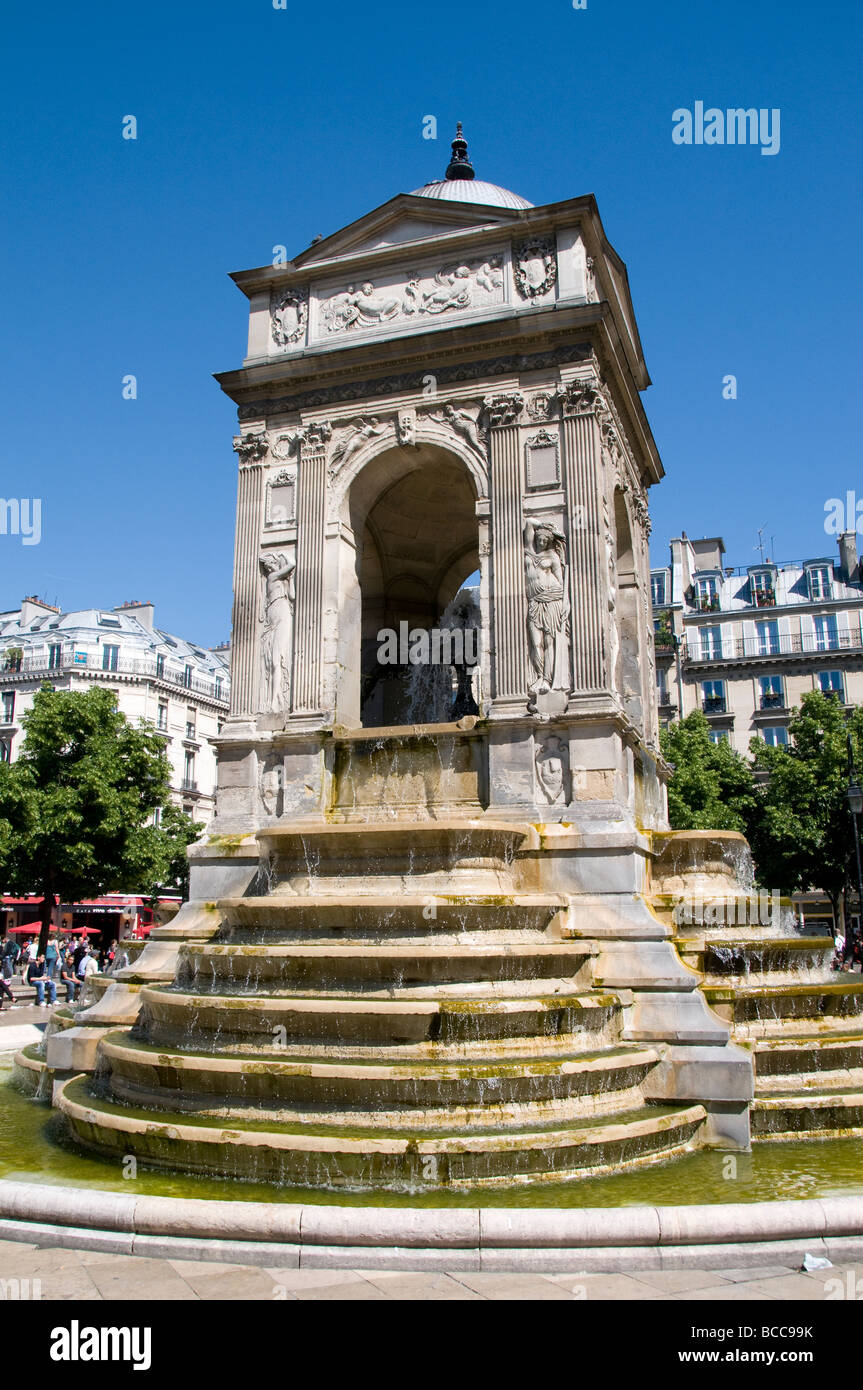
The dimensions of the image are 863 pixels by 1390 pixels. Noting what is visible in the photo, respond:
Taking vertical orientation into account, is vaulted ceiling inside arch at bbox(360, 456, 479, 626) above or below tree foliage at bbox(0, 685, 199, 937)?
above

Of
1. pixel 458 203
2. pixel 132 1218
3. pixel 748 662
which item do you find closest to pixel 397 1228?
pixel 132 1218

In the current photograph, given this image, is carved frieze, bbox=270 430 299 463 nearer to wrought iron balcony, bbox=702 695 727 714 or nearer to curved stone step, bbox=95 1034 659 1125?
curved stone step, bbox=95 1034 659 1125

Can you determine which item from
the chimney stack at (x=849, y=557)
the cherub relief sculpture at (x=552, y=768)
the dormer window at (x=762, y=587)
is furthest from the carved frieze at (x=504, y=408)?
the chimney stack at (x=849, y=557)

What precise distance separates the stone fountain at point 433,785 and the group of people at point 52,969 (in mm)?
9703

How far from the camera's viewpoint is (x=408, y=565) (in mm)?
22344

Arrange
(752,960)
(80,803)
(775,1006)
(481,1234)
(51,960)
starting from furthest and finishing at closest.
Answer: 1. (80,803)
2. (51,960)
3. (752,960)
4. (775,1006)
5. (481,1234)

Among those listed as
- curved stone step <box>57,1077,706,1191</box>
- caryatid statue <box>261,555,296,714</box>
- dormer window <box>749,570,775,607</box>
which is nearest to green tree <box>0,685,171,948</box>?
caryatid statue <box>261,555,296,714</box>

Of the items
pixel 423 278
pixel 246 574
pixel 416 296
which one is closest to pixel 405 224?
pixel 423 278

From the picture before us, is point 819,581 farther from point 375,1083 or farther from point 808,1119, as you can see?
point 375,1083

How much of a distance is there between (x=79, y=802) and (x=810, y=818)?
28566mm

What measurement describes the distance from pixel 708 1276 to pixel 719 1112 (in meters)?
4.19

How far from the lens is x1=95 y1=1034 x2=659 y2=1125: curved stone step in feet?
28.4

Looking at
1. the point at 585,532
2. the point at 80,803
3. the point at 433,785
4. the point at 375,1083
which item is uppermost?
the point at 585,532

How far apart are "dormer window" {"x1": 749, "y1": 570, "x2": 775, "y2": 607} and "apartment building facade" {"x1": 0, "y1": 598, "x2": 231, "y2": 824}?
114 feet
